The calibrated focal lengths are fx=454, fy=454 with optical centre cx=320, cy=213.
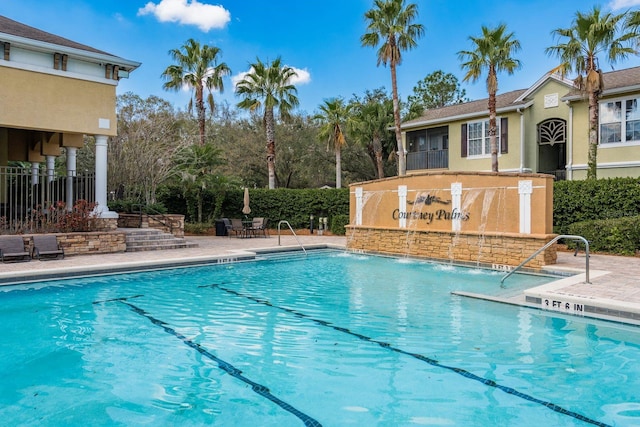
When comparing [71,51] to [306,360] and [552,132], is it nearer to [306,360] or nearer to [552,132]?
[306,360]

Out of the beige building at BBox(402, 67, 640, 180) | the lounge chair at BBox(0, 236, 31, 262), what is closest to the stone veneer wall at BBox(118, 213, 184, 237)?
the lounge chair at BBox(0, 236, 31, 262)

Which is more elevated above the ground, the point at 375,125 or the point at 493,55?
the point at 493,55

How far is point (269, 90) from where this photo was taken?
26188 millimetres

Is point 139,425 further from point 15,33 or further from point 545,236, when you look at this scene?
point 15,33

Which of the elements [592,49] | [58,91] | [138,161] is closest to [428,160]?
[592,49]

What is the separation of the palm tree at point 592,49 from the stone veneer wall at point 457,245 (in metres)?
6.59

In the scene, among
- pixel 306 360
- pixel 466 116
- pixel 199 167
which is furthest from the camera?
pixel 466 116

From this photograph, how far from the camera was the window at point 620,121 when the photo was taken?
1884cm

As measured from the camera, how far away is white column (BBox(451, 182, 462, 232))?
544 inches

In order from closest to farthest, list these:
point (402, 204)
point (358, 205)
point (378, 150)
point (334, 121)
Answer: point (402, 204) < point (358, 205) < point (334, 121) < point (378, 150)

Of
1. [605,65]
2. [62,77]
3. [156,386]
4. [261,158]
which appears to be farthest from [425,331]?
[261,158]

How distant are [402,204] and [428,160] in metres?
12.2

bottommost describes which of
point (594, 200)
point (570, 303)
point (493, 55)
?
point (570, 303)

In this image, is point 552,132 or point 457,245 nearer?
point 457,245
